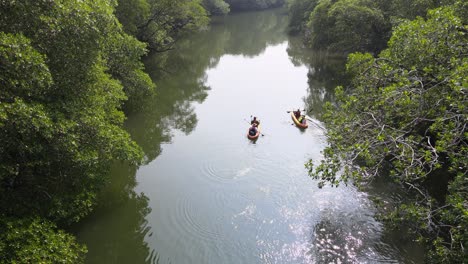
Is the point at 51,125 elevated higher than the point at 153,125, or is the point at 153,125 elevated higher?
the point at 51,125

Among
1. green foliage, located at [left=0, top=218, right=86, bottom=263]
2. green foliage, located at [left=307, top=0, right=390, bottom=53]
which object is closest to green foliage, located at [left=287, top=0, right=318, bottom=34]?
green foliage, located at [left=307, top=0, right=390, bottom=53]

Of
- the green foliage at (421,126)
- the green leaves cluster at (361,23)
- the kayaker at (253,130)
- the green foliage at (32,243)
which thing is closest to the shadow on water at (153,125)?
the green foliage at (32,243)

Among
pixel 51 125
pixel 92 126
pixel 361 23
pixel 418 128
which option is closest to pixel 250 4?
pixel 361 23

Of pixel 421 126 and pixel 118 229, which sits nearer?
pixel 421 126

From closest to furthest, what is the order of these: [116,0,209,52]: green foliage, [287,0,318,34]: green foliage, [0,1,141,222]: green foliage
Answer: [0,1,141,222]: green foliage < [116,0,209,52]: green foliage < [287,0,318,34]: green foliage

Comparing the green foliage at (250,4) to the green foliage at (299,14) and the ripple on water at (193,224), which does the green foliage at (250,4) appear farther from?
the ripple on water at (193,224)

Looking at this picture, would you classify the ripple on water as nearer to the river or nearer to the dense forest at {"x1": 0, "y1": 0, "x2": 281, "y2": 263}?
the river

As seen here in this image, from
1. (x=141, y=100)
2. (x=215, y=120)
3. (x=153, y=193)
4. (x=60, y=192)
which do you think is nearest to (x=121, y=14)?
(x=141, y=100)

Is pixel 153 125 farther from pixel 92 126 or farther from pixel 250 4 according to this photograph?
pixel 250 4
